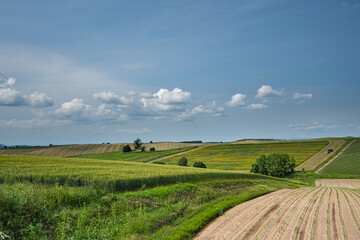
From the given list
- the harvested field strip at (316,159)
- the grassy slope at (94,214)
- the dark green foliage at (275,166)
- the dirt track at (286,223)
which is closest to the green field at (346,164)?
the harvested field strip at (316,159)

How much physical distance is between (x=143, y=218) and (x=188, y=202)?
5.55 meters

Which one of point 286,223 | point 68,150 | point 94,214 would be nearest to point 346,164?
point 286,223

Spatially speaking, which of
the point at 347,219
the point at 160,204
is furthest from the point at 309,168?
the point at 160,204

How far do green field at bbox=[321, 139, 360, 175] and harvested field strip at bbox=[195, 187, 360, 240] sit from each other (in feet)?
151

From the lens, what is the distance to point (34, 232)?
8.21 meters

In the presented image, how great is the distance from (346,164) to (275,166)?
804 inches

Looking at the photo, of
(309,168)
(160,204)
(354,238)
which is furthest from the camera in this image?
(309,168)

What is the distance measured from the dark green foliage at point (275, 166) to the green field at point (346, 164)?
26.5ft

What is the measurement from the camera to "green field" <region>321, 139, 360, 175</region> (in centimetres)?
5327

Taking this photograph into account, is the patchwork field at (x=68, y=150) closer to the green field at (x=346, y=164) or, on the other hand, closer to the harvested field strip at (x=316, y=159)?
the harvested field strip at (x=316, y=159)

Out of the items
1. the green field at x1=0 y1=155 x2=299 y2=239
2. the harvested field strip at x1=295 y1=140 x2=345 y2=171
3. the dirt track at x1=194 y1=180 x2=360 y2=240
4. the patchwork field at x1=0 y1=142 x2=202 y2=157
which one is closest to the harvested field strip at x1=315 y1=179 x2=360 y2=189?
the harvested field strip at x1=295 y1=140 x2=345 y2=171

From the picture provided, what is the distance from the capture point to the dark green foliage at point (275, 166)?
183 ft

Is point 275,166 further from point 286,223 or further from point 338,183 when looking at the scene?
point 286,223

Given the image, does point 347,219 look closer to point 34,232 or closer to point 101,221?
point 101,221
